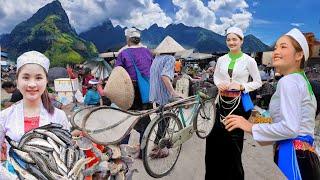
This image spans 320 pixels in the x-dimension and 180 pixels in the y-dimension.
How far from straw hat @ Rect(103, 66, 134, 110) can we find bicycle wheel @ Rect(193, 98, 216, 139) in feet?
4.52

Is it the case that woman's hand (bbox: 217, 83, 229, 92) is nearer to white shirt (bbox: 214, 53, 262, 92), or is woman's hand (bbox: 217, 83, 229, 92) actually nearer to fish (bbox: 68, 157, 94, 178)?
white shirt (bbox: 214, 53, 262, 92)

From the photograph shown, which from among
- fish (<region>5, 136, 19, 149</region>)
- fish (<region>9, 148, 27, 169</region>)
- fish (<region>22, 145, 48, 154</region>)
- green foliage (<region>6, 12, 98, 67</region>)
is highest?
green foliage (<region>6, 12, 98, 67</region>)

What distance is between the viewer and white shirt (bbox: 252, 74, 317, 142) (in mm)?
1864

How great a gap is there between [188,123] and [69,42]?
32.7 m

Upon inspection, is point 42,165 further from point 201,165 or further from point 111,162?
point 201,165

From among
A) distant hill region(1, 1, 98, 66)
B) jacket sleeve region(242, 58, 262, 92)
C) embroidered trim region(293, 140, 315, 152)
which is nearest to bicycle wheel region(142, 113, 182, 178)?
jacket sleeve region(242, 58, 262, 92)

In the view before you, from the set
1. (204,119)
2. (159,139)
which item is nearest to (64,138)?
(159,139)

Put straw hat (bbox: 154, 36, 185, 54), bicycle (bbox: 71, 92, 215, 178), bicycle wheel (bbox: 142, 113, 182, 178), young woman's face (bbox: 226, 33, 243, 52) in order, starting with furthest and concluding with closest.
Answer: straw hat (bbox: 154, 36, 185, 54), young woman's face (bbox: 226, 33, 243, 52), bicycle wheel (bbox: 142, 113, 182, 178), bicycle (bbox: 71, 92, 215, 178)

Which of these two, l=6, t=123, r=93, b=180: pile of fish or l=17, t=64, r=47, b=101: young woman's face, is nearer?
l=6, t=123, r=93, b=180: pile of fish

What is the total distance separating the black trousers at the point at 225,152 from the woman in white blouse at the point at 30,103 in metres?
2.21

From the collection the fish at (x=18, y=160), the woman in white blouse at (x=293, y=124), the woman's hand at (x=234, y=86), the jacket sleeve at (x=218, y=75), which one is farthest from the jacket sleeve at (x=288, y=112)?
the jacket sleeve at (x=218, y=75)

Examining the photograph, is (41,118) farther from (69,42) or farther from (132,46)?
(69,42)

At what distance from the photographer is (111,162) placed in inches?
98.6

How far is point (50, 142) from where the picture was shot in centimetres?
196
